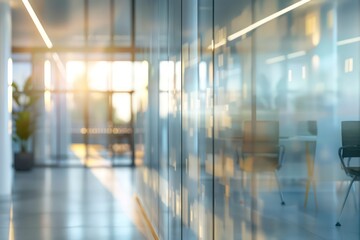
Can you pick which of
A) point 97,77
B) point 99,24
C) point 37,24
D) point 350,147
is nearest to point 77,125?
point 97,77

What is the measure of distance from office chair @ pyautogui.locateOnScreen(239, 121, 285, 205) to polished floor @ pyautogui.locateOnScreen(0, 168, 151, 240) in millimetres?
3681

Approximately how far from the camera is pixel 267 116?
207cm

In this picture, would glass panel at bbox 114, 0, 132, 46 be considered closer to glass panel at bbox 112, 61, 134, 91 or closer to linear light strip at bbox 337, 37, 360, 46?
glass panel at bbox 112, 61, 134, 91

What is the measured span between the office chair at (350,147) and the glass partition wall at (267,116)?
2 cm

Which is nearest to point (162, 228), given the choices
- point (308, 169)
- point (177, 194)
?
point (177, 194)

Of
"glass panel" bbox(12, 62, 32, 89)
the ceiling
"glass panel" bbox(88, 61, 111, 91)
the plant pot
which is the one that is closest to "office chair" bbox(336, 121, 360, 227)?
the plant pot

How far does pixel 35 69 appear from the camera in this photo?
52.3 ft

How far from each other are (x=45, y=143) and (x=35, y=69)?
2.17 m

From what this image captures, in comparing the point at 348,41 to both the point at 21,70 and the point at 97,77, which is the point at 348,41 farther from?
the point at 21,70

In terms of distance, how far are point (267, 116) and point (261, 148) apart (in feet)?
0.52

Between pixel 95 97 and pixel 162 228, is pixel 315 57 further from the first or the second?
pixel 95 97

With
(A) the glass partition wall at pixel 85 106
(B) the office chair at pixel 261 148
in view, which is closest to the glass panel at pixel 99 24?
(A) the glass partition wall at pixel 85 106

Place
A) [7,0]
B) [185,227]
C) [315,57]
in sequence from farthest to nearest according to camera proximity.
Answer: [7,0]
[185,227]
[315,57]

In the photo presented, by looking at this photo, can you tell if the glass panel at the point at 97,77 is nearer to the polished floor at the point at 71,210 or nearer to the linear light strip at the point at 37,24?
the linear light strip at the point at 37,24
